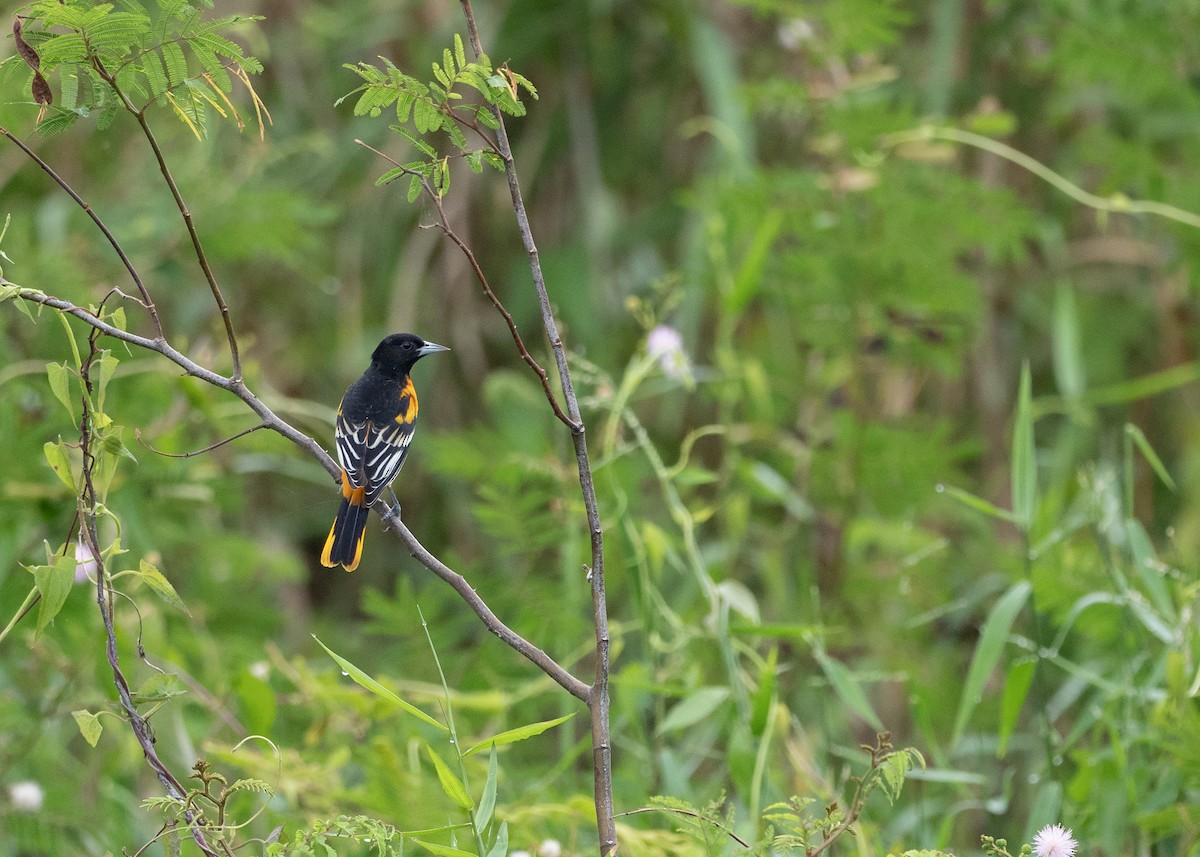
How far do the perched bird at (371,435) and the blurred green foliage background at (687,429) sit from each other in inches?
11.5

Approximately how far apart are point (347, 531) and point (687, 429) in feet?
8.86

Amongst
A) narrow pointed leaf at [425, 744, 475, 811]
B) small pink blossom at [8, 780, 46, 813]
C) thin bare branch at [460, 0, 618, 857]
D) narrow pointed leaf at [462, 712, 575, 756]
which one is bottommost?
small pink blossom at [8, 780, 46, 813]

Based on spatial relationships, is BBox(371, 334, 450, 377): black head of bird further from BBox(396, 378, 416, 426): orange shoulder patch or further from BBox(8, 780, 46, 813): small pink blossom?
BBox(8, 780, 46, 813): small pink blossom

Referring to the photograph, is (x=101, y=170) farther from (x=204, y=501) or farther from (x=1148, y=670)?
(x=1148, y=670)

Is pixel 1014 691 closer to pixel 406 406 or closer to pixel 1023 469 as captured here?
pixel 1023 469

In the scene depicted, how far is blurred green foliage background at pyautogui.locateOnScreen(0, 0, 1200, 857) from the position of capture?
2.61 m

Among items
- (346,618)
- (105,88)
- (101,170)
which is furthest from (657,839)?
(101,170)

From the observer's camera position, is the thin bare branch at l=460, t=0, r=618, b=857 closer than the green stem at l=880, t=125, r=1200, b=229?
Yes

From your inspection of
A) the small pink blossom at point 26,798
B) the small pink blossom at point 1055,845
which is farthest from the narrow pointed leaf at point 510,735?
the small pink blossom at point 26,798

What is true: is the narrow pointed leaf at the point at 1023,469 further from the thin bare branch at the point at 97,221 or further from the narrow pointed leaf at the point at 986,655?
the thin bare branch at the point at 97,221

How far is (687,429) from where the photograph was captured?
507cm

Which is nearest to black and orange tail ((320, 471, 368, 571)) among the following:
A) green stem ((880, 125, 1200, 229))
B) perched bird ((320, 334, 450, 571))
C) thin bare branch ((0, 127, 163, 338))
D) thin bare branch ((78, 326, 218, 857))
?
perched bird ((320, 334, 450, 571))

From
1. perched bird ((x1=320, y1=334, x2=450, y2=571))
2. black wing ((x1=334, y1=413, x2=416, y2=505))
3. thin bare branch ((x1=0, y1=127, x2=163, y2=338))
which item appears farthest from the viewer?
black wing ((x1=334, y1=413, x2=416, y2=505))

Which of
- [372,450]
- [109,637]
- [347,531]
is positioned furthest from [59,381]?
[372,450]
